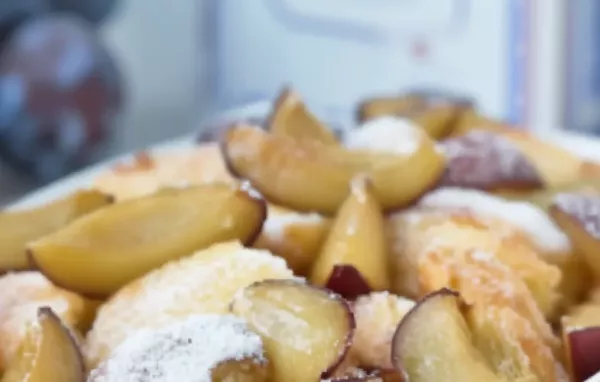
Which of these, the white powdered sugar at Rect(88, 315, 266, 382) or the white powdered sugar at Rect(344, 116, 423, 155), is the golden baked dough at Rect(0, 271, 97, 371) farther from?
the white powdered sugar at Rect(344, 116, 423, 155)

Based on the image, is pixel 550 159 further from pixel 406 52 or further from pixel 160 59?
pixel 160 59

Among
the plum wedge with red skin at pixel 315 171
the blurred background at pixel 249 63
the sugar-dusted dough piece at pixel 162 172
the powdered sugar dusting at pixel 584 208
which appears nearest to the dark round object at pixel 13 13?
the blurred background at pixel 249 63

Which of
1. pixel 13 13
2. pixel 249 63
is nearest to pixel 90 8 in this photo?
pixel 13 13

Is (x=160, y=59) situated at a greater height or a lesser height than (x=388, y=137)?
lesser

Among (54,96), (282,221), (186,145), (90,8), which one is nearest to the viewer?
(282,221)

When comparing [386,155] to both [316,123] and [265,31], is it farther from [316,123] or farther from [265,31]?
[265,31]

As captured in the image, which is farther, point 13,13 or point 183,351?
point 13,13

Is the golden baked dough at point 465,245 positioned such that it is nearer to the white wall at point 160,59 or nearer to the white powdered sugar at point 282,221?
the white powdered sugar at point 282,221
